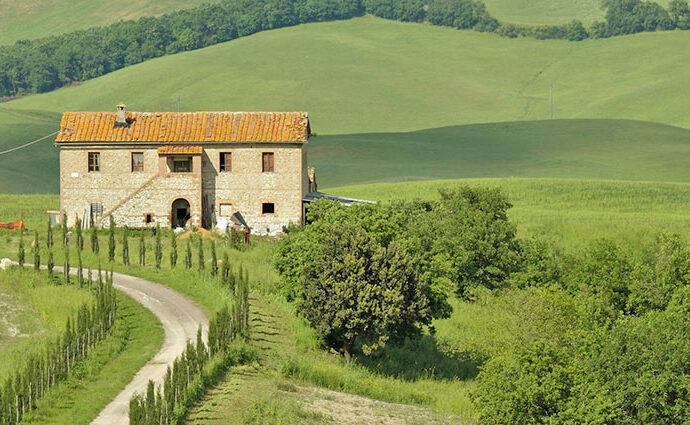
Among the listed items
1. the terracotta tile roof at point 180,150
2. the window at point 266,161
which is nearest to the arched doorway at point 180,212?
the terracotta tile roof at point 180,150

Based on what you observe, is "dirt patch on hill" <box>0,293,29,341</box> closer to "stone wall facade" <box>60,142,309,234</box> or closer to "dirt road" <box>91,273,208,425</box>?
"dirt road" <box>91,273,208,425</box>

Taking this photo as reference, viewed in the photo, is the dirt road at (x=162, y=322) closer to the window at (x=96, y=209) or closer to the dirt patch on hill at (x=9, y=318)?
the dirt patch on hill at (x=9, y=318)

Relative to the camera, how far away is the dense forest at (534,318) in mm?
37562

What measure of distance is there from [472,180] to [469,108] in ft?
226

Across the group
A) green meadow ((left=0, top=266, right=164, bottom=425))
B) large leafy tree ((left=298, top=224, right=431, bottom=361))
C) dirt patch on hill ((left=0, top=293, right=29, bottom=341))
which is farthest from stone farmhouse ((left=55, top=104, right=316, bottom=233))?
large leafy tree ((left=298, top=224, right=431, bottom=361))

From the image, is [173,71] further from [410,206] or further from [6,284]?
[6,284]

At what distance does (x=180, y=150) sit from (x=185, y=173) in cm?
149

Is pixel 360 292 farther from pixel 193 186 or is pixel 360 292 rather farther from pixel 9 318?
pixel 193 186

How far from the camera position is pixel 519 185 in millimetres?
104062

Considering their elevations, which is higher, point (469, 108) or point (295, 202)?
point (469, 108)

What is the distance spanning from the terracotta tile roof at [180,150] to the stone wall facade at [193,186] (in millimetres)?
389

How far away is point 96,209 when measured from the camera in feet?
233

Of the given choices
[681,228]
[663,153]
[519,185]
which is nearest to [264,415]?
[681,228]

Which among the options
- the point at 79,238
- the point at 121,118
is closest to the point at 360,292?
the point at 79,238
